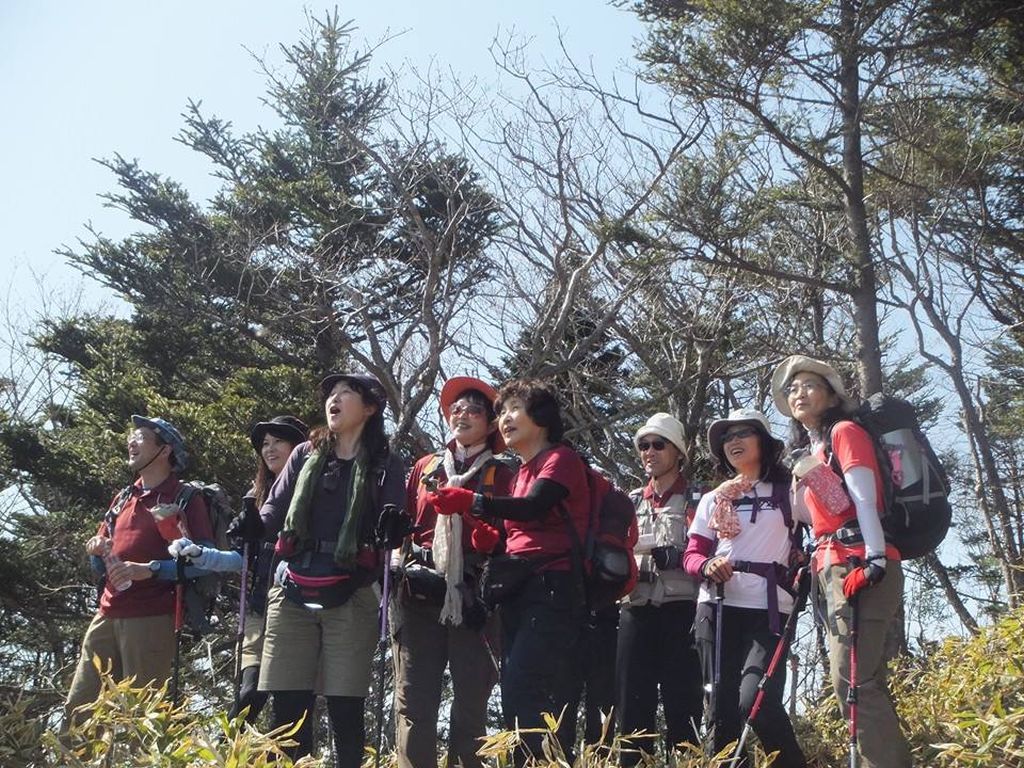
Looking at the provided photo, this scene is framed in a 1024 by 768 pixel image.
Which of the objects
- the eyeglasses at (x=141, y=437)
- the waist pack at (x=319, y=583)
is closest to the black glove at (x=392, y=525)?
the waist pack at (x=319, y=583)

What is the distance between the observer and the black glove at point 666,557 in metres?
5.66

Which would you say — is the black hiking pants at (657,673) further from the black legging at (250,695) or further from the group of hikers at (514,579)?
the black legging at (250,695)

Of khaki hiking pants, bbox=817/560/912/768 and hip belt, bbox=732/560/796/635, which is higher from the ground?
hip belt, bbox=732/560/796/635

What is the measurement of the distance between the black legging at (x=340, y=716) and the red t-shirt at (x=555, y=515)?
101cm

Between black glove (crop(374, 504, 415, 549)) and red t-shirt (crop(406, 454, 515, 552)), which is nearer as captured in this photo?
black glove (crop(374, 504, 415, 549))

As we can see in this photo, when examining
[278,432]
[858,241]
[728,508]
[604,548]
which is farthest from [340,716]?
[858,241]

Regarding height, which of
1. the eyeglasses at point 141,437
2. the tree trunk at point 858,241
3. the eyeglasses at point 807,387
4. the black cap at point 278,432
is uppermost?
the tree trunk at point 858,241

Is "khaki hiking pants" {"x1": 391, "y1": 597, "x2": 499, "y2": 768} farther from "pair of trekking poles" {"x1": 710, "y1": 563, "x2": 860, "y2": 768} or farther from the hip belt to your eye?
the hip belt

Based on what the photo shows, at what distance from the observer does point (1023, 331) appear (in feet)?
44.2

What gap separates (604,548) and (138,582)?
8.44ft

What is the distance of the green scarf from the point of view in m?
4.82

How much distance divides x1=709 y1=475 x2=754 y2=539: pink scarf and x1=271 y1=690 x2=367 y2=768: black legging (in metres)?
1.89

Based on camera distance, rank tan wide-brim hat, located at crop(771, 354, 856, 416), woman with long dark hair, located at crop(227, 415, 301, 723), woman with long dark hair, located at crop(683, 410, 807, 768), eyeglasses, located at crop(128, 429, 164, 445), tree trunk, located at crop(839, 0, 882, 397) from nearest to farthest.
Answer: woman with long dark hair, located at crop(683, 410, 807, 768) < tan wide-brim hat, located at crop(771, 354, 856, 416) < woman with long dark hair, located at crop(227, 415, 301, 723) < eyeglasses, located at crop(128, 429, 164, 445) < tree trunk, located at crop(839, 0, 882, 397)

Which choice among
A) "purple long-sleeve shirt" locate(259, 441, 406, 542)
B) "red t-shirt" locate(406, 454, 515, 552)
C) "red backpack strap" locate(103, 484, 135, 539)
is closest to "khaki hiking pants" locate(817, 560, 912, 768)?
"red t-shirt" locate(406, 454, 515, 552)
